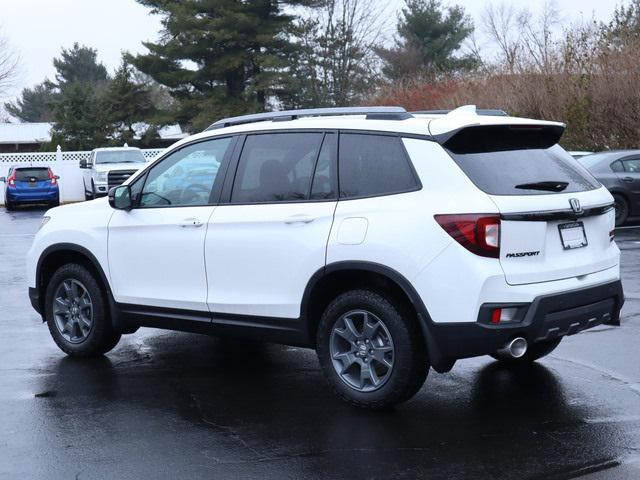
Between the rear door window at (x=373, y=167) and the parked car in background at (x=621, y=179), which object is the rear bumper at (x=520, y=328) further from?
the parked car in background at (x=621, y=179)

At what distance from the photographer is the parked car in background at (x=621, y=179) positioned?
18.2 m

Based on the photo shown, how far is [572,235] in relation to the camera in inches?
239

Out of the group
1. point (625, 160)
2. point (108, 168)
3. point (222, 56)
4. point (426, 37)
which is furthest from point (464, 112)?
point (426, 37)

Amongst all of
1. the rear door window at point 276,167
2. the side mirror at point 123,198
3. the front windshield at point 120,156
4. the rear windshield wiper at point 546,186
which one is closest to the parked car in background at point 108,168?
the front windshield at point 120,156

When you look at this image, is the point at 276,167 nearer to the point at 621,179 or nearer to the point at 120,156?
the point at 621,179

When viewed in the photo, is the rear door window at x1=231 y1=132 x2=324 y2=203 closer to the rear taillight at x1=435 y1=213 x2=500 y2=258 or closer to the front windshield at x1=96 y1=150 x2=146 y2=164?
the rear taillight at x1=435 y1=213 x2=500 y2=258

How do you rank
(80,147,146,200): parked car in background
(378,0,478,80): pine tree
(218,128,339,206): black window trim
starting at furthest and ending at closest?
(378,0,478,80): pine tree → (80,147,146,200): parked car in background → (218,128,339,206): black window trim

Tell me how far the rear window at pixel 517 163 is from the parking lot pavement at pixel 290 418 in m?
1.43

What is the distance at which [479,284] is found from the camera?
559 centimetres

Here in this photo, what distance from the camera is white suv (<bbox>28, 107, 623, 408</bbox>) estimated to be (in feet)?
18.7

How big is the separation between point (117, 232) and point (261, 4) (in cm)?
4029

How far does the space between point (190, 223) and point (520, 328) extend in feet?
8.40

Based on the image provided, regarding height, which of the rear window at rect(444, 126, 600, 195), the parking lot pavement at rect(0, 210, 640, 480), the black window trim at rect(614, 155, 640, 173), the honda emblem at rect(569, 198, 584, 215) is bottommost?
the parking lot pavement at rect(0, 210, 640, 480)

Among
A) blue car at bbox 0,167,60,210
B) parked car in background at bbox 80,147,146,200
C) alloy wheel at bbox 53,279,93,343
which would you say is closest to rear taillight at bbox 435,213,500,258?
alloy wheel at bbox 53,279,93,343
